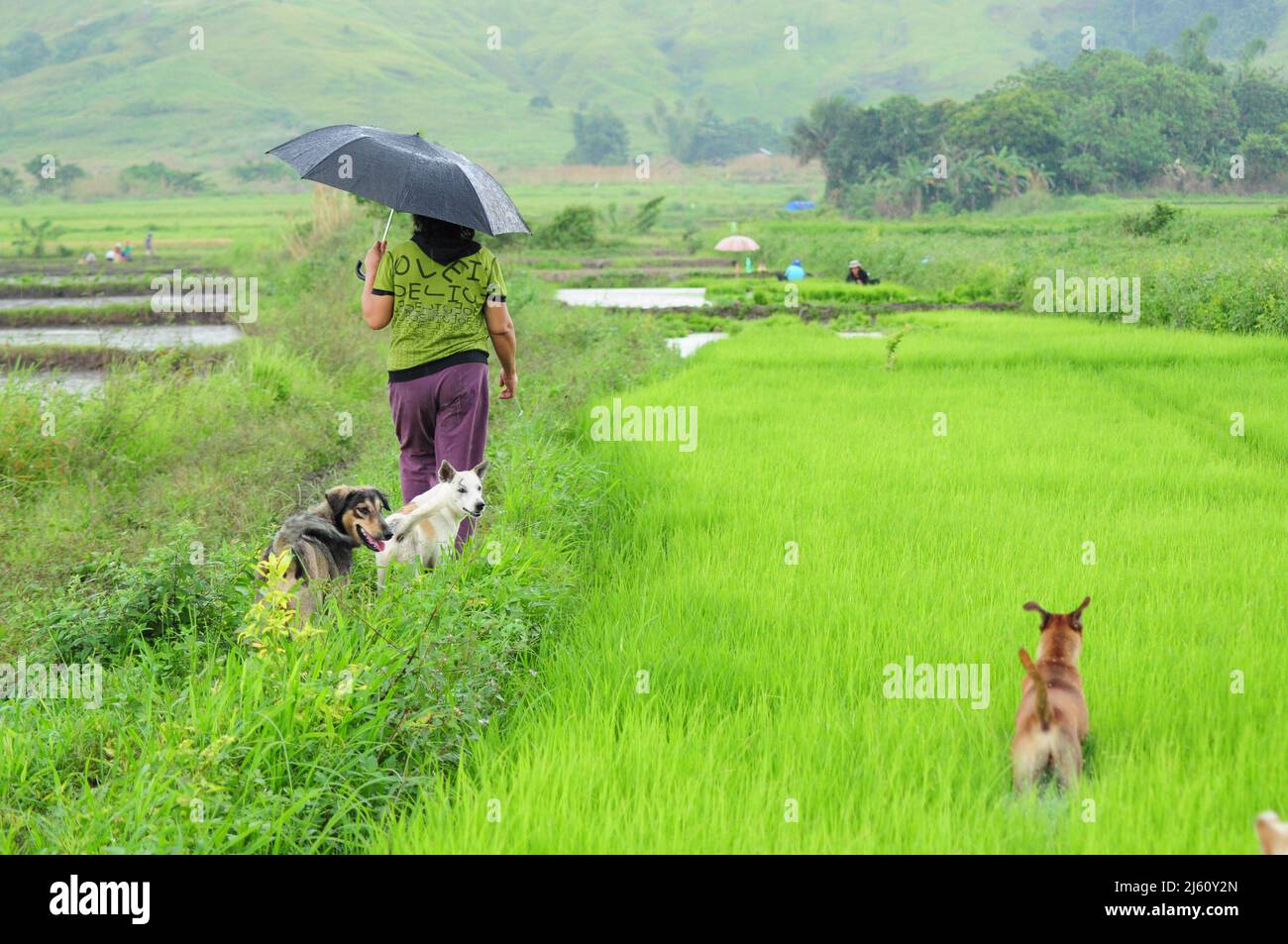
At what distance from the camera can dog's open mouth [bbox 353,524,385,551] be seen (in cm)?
483

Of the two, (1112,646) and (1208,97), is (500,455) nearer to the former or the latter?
(1112,646)

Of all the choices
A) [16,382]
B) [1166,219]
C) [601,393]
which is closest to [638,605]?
[601,393]

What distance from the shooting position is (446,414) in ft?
16.9

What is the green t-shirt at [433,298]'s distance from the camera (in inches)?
194

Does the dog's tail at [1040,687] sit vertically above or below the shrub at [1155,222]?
below

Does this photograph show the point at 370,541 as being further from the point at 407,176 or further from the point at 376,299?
the point at 407,176

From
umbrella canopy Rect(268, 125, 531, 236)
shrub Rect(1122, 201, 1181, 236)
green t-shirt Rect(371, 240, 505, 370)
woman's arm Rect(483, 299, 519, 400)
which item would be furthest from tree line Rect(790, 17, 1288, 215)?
green t-shirt Rect(371, 240, 505, 370)

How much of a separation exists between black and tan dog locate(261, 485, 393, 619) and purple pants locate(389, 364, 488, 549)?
0.39 meters

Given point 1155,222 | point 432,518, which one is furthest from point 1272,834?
point 1155,222

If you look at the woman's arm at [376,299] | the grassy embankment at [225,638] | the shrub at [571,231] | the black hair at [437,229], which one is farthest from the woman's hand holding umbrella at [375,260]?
the shrub at [571,231]

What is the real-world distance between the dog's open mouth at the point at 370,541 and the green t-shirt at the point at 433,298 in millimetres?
765

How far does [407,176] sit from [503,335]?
834 millimetres

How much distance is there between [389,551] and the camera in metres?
4.86

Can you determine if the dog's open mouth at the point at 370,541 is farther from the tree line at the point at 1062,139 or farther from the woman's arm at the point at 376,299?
the tree line at the point at 1062,139
